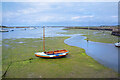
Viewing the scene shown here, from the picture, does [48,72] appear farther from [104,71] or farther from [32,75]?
[104,71]

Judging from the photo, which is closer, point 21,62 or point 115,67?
point 115,67

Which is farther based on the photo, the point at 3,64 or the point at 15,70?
the point at 3,64

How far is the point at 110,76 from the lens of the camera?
35.8ft

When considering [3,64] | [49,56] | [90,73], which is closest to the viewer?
[90,73]

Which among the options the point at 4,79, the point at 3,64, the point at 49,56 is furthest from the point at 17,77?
the point at 49,56

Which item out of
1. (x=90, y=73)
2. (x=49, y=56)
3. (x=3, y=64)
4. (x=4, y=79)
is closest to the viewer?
(x=4, y=79)

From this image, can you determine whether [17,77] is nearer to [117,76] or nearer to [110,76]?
[110,76]

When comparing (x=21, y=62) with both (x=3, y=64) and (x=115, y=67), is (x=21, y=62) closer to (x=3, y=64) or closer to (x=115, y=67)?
(x=3, y=64)

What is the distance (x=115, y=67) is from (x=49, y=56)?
348 inches

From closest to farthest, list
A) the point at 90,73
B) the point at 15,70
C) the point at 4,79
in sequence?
1. the point at 4,79
2. the point at 90,73
3. the point at 15,70

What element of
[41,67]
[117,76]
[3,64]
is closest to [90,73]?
[117,76]

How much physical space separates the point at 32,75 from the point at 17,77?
1481mm

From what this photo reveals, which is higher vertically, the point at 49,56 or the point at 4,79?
the point at 49,56

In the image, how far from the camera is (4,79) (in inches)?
422
